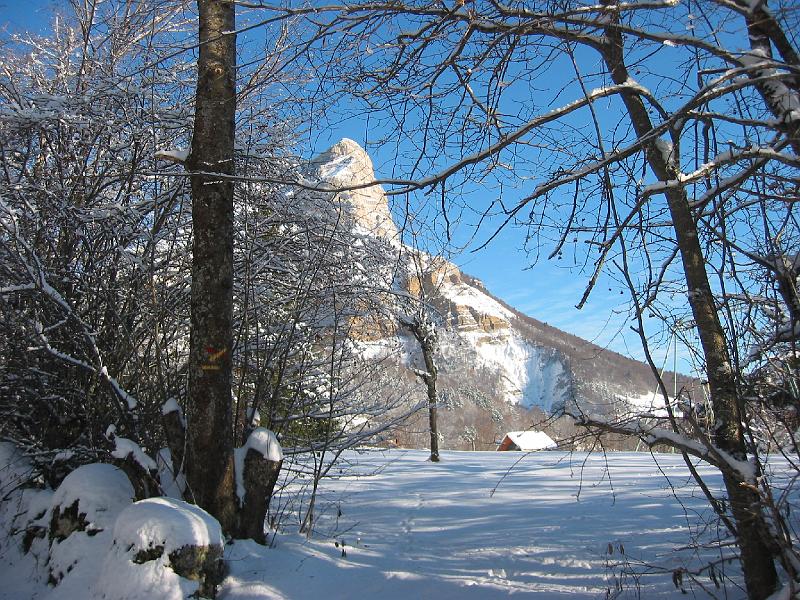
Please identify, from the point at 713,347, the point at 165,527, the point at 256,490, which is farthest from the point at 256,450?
the point at 713,347

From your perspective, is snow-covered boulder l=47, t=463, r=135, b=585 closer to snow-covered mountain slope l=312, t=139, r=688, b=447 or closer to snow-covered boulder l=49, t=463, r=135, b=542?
snow-covered boulder l=49, t=463, r=135, b=542

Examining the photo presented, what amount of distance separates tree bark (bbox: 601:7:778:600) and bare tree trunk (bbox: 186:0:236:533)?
8.22 ft

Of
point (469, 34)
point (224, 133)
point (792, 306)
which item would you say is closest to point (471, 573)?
point (792, 306)

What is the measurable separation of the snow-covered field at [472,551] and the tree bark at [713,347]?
334 mm

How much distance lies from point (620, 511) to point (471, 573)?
1.96 metres

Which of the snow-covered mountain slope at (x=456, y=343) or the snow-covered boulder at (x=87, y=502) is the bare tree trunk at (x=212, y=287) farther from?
the snow-covered mountain slope at (x=456, y=343)

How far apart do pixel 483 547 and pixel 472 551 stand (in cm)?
11

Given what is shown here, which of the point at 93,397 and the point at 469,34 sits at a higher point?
the point at 469,34

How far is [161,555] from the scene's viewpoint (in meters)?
2.87

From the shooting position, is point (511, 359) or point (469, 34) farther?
point (511, 359)

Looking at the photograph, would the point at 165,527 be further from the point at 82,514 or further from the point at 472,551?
the point at 472,551

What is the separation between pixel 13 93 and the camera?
15.5 feet

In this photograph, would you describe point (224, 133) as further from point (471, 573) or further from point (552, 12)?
point (471, 573)

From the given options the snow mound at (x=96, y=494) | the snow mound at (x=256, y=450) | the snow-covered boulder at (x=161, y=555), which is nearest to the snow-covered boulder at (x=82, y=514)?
the snow mound at (x=96, y=494)
